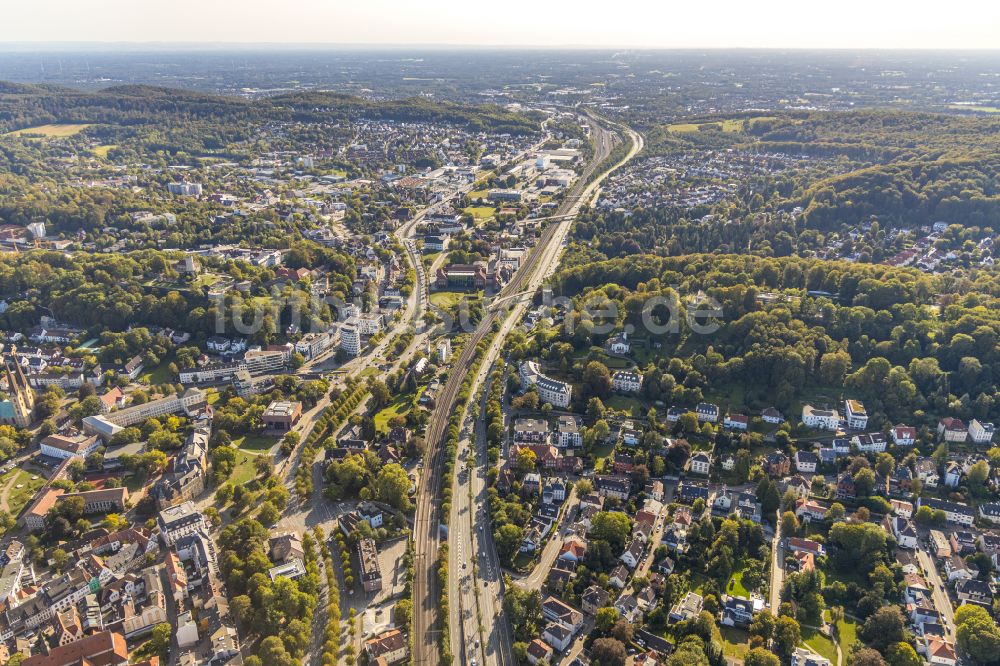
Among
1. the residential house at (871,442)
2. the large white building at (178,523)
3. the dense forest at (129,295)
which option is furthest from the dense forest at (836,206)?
the large white building at (178,523)

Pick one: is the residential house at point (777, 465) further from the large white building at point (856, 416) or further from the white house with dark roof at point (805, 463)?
the large white building at point (856, 416)

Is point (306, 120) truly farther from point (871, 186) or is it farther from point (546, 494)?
point (546, 494)

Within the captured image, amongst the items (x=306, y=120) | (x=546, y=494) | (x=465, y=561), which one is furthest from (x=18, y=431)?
(x=306, y=120)

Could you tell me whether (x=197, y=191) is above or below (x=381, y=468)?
above

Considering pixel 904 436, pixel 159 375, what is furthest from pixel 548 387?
pixel 159 375

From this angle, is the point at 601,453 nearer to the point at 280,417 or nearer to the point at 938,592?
the point at 938,592
